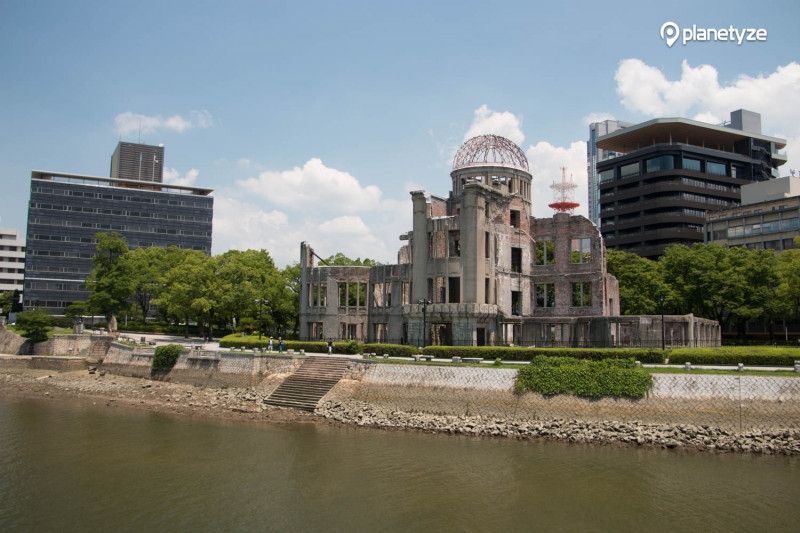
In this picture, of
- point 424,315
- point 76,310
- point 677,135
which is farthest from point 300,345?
point 677,135

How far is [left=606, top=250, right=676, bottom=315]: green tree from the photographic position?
7188cm

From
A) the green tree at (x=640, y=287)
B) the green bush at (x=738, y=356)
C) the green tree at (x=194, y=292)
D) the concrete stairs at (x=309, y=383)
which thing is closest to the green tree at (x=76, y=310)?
the green tree at (x=194, y=292)

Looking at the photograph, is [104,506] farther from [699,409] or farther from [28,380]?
[28,380]

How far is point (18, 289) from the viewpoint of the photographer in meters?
140

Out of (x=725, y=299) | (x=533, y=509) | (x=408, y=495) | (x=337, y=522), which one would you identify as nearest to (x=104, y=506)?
(x=337, y=522)

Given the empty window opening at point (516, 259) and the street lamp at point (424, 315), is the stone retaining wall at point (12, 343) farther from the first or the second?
the empty window opening at point (516, 259)

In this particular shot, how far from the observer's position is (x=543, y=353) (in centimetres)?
4431

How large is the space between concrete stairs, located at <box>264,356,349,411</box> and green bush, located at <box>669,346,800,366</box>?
23.1 metres

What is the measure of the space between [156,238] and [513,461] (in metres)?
115

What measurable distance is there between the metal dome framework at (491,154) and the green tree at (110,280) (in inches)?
1899

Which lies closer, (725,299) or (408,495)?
(408,495)

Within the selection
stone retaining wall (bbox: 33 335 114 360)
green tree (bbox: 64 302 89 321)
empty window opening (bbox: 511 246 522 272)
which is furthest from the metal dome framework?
green tree (bbox: 64 302 89 321)

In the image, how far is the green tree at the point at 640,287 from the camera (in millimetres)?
71875

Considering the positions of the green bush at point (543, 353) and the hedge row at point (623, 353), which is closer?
the hedge row at point (623, 353)
